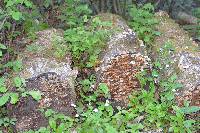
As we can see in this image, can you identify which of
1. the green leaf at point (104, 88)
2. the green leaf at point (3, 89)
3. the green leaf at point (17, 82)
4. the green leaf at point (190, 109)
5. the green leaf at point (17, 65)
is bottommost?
the green leaf at point (190, 109)

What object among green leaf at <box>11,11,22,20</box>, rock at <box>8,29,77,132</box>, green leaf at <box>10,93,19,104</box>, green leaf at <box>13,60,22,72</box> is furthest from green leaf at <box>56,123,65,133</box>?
green leaf at <box>11,11,22,20</box>

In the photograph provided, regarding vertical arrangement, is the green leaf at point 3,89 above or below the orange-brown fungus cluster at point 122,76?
above

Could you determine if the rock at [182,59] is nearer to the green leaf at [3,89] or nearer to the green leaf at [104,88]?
the green leaf at [104,88]

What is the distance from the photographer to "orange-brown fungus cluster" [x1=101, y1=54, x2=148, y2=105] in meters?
4.93

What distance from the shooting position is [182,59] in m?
5.17

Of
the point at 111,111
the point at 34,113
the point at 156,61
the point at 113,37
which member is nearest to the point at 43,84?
the point at 34,113

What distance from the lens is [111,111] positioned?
4.72m

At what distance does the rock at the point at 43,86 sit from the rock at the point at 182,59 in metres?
1.32

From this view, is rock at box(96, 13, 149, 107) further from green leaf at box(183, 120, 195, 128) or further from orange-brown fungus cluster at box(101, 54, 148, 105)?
green leaf at box(183, 120, 195, 128)

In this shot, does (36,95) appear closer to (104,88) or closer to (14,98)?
(14,98)

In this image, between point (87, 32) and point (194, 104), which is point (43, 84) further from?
point (194, 104)

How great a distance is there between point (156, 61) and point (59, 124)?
1.63 m

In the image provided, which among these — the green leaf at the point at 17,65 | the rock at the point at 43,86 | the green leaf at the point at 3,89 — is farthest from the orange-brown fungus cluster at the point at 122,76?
the green leaf at the point at 3,89

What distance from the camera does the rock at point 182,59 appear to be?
4824 mm
